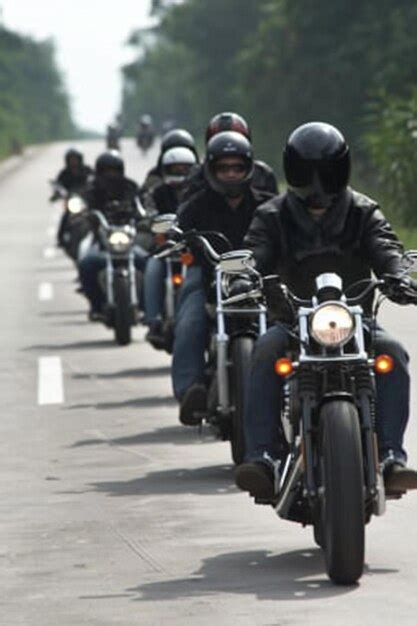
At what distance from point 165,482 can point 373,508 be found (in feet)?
10.9

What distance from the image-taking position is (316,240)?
9039 millimetres

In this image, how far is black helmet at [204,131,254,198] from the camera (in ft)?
40.8

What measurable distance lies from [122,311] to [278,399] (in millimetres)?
11358

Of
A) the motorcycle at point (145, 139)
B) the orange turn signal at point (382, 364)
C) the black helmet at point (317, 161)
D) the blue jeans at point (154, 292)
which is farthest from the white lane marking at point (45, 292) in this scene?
the motorcycle at point (145, 139)

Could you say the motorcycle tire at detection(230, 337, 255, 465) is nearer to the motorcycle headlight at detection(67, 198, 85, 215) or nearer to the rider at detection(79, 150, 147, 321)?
the rider at detection(79, 150, 147, 321)

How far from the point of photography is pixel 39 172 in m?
85.5

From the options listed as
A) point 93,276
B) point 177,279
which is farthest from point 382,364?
point 93,276

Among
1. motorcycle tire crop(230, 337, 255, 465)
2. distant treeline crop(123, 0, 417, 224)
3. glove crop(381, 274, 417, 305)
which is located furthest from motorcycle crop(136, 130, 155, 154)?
glove crop(381, 274, 417, 305)

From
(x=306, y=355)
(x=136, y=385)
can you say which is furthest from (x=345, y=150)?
(x=136, y=385)

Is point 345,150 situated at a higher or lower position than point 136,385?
higher

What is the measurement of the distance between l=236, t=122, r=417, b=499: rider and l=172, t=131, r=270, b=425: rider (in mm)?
3251

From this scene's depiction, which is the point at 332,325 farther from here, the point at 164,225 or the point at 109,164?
the point at 109,164

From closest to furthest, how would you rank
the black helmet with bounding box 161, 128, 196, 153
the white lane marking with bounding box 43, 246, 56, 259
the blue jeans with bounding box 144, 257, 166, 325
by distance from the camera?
the blue jeans with bounding box 144, 257, 166, 325 → the black helmet with bounding box 161, 128, 196, 153 → the white lane marking with bounding box 43, 246, 56, 259

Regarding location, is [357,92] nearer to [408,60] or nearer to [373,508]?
[408,60]
